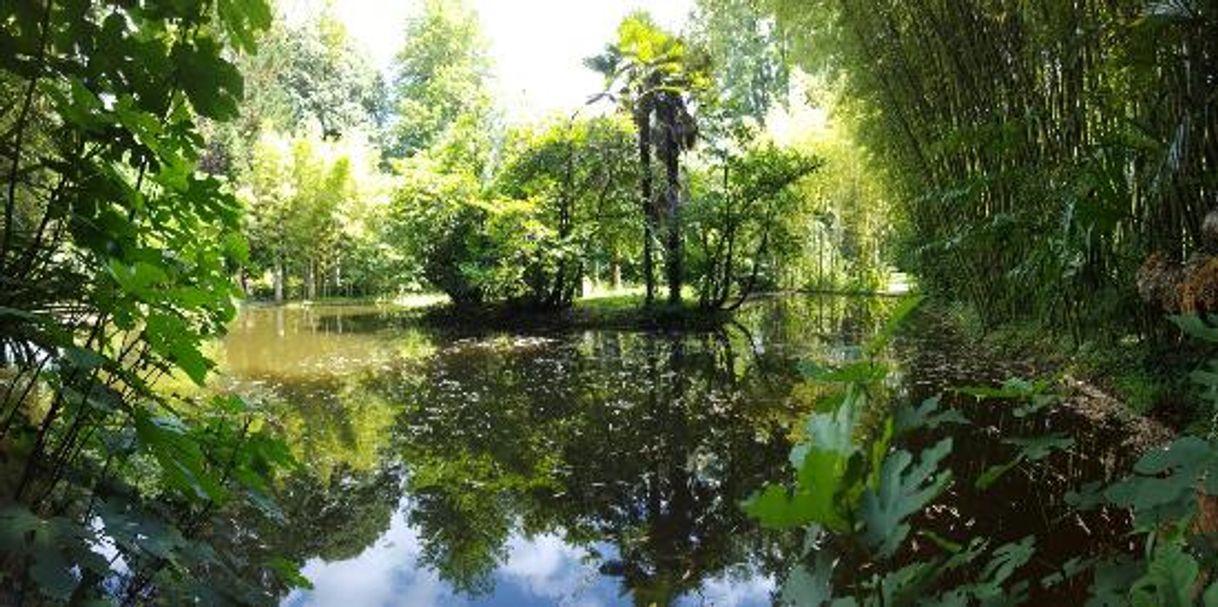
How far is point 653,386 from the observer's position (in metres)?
8.49

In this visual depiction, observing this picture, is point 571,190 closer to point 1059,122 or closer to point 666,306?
point 666,306

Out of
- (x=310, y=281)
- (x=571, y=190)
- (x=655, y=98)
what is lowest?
(x=310, y=281)

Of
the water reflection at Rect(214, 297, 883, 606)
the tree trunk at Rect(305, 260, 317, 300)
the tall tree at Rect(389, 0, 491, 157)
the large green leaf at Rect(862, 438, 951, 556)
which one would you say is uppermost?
the tall tree at Rect(389, 0, 491, 157)

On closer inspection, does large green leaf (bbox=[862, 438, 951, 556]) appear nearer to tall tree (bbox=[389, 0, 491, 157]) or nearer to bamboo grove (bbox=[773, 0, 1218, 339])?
bamboo grove (bbox=[773, 0, 1218, 339])

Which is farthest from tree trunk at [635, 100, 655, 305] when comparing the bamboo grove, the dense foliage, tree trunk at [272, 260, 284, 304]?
the dense foliage

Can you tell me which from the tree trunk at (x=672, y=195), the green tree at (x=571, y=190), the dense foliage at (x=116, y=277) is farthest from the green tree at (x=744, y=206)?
the dense foliage at (x=116, y=277)

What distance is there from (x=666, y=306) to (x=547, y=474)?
9785 millimetres

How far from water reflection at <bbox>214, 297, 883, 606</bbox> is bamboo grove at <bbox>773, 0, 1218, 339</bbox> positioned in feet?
4.73

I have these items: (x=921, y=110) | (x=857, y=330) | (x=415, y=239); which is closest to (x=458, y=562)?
(x=921, y=110)

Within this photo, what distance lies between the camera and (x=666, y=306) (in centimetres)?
1509

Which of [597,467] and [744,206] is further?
[744,206]

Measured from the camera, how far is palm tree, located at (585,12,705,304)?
14.3m

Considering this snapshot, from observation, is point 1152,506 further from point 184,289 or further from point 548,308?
point 548,308

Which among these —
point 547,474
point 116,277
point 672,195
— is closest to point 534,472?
point 547,474
